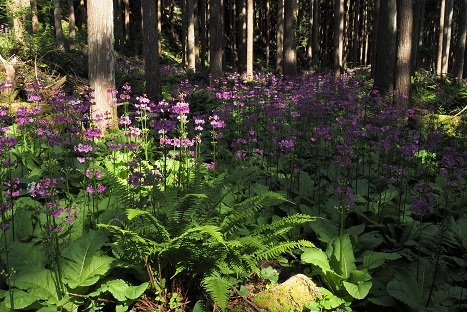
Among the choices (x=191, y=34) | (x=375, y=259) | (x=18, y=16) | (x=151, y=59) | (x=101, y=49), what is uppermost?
(x=191, y=34)

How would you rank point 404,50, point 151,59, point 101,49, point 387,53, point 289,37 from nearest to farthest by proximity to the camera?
1. point 101,49
2. point 404,50
3. point 151,59
4. point 387,53
5. point 289,37

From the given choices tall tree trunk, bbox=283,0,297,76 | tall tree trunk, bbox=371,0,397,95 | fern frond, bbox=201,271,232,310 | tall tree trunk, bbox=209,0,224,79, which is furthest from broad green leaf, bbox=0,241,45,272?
tall tree trunk, bbox=283,0,297,76

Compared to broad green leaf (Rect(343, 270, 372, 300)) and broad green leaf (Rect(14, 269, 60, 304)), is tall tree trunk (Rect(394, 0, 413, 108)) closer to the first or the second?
broad green leaf (Rect(343, 270, 372, 300))

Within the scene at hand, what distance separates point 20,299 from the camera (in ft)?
9.81

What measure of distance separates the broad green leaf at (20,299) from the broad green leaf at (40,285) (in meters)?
0.03

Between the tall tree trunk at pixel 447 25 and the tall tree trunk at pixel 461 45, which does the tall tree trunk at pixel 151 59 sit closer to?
the tall tree trunk at pixel 461 45

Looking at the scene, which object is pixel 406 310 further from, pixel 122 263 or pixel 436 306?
pixel 122 263

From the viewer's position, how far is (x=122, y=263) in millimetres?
3326

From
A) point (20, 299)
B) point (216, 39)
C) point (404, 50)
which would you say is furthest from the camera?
point (216, 39)

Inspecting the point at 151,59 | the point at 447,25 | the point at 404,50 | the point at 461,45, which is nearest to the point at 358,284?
the point at 404,50

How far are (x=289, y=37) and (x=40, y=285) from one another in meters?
15.3

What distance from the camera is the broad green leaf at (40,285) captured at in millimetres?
3086

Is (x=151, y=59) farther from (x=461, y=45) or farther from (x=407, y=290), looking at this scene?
(x=461, y=45)

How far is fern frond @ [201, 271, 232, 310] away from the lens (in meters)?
2.95
